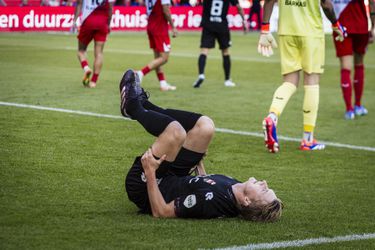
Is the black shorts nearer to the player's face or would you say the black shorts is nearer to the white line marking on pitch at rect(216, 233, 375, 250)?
the player's face

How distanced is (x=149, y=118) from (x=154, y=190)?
602 millimetres

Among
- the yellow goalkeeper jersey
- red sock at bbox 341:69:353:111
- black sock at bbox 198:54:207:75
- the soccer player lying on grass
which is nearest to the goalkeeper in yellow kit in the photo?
the yellow goalkeeper jersey

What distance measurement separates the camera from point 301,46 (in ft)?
34.7

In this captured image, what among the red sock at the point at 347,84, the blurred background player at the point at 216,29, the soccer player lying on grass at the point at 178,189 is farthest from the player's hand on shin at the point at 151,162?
the blurred background player at the point at 216,29

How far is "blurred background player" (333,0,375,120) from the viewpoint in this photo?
13.4 meters

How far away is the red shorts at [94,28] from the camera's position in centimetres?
1673

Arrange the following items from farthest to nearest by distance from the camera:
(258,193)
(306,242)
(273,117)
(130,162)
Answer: (273,117) < (130,162) < (258,193) < (306,242)

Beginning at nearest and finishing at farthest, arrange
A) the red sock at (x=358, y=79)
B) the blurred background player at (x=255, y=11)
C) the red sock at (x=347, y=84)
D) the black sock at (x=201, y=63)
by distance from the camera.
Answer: the red sock at (x=347, y=84) → the red sock at (x=358, y=79) → the black sock at (x=201, y=63) → the blurred background player at (x=255, y=11)

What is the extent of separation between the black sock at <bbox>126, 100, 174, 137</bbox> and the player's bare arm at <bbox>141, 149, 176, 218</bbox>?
0.66 feet

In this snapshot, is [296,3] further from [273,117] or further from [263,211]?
[263,211]

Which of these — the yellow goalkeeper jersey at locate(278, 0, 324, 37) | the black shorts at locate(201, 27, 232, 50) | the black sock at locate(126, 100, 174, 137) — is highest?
the yellow goalkeeper jersey at locate(278, 0, 324, 37)

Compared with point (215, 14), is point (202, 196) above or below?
above

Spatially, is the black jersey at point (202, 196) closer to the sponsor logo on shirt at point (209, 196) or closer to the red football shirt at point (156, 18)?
the sponsor logo on shirt at point (209, 196)

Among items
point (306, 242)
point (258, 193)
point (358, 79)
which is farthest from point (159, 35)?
point (306, 242)
